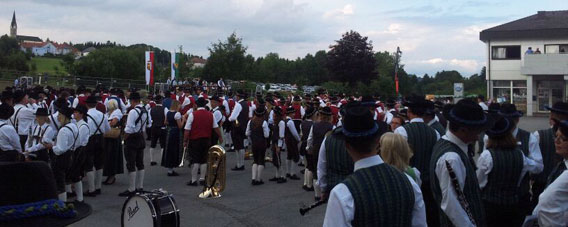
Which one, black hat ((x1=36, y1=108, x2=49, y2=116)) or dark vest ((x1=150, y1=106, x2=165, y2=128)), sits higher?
black hat ((x1=36, y1=108, x2=49, y2=116))

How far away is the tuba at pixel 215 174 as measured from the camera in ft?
31.0

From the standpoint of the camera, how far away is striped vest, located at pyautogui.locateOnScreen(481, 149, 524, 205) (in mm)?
4527

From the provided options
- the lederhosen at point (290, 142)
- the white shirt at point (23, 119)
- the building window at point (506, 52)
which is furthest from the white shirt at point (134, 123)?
the building window at point (506, 52)

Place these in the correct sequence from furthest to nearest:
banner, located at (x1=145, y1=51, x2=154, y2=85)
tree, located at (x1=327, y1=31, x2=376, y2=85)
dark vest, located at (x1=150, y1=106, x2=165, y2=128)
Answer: tree, located at (x1=327, y1=31, x2=376, y2=85), banner, located at (x1=145, y1=51, x2=154, y2=85), dark vest, located at (x1=150, y1=106, x2=165, y2=128)

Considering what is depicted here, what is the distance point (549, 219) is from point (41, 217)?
10.2 feet

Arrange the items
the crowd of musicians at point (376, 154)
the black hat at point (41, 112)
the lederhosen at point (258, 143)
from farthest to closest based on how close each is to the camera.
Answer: the lederhosen at point (258, 143) < the black hat at point (41, 112) < the crowd of musicians at point (376, 154)

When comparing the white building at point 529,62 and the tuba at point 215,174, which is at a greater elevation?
the white building at point 529,62

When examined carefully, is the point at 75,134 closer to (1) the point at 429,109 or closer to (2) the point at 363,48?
(1) the point at 429,109

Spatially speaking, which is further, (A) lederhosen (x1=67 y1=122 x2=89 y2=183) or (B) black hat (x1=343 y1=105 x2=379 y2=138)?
(A) lederhosen (x1=67 y1=122 x2=89 y2=183)

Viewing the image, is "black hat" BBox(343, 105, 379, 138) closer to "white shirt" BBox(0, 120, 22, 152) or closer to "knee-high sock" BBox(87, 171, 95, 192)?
"white shirt" BBox(0, 120, 22, 152)

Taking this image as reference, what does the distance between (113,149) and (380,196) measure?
8.90m

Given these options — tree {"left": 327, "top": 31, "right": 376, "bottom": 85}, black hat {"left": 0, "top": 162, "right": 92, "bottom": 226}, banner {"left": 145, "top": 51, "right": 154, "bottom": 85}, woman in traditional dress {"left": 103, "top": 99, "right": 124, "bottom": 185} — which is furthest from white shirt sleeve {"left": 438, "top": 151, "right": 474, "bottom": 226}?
tree {"left": 327, "top": 31, "right": 376, "bottom": 85}

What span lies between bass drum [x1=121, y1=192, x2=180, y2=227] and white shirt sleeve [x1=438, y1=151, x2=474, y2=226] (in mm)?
2846

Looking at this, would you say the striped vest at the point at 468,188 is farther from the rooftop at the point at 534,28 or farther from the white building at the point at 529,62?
the rooftop at the point at 534,28
